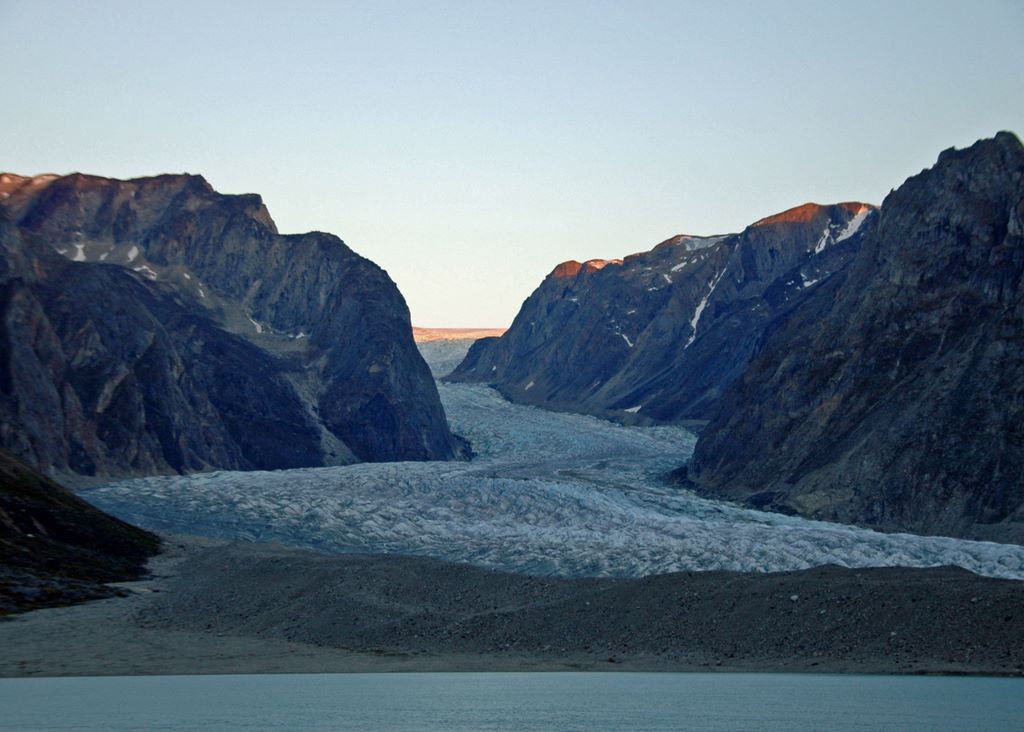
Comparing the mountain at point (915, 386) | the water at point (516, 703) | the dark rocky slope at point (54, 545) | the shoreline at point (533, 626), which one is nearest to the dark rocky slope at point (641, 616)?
the shoreline at point (533, 626)

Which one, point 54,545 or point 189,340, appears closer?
point 54,545

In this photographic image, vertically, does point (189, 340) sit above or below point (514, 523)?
above

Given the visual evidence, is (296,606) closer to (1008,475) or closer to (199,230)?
(1008,475)

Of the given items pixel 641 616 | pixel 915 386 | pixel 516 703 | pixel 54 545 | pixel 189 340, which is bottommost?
pixel 54 545

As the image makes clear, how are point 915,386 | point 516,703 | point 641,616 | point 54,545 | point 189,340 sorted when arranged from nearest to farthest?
point 516,703, point 641,616, point 54,545, point 915,386, point 189,340

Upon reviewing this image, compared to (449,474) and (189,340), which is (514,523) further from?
(189,340)

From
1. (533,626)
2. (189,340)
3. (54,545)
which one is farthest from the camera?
(189,340)

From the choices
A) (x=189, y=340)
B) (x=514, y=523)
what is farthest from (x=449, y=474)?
(x=189, y=340)
